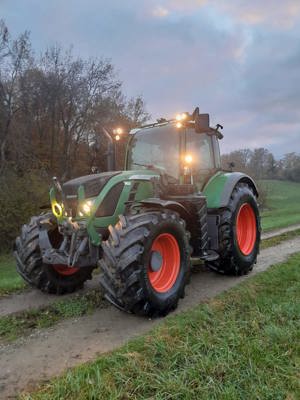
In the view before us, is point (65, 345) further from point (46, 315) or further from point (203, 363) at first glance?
point (203, 363)

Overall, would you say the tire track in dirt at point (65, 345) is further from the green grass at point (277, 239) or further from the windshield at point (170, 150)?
the green grass at point (277, 239)

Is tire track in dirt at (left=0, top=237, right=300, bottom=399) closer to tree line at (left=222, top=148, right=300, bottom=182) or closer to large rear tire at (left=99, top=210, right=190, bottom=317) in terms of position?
large rear tire at (left=99, top=210, right=190, bottom=317)

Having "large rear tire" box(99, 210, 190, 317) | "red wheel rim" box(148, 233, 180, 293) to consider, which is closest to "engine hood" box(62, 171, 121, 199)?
"large rear tire" box(99, 210, 190, 317)

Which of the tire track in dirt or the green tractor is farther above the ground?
the green tractor

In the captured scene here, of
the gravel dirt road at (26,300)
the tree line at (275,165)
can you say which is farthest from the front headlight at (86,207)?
the tree line at (275,165)

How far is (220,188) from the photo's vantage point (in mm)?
6586

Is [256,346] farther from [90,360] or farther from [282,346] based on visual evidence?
[90,360]

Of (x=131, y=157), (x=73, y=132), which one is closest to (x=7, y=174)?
(x=73, y=132)

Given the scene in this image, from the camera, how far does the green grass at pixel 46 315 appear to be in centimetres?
452

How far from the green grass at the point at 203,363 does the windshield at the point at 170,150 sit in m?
2.48

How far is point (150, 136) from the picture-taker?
21.8ft

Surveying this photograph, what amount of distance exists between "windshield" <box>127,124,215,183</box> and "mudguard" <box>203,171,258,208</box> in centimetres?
19

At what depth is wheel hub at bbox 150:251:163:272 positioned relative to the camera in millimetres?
4703

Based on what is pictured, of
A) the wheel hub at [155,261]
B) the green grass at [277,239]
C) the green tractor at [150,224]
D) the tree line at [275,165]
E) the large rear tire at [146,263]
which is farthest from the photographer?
the tree line at [275,165]
